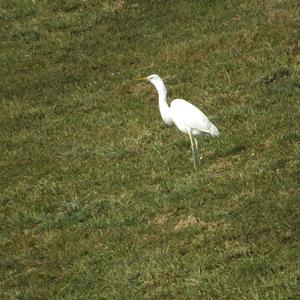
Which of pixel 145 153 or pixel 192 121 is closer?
pixel 192 121

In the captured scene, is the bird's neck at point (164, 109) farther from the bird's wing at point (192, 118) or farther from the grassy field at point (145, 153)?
the grassy field at point (145, 153)

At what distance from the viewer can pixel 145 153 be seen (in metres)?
18.1

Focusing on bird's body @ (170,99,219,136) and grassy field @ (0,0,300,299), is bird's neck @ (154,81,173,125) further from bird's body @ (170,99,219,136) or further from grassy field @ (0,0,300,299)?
grassy field @ (0,0,300,299)

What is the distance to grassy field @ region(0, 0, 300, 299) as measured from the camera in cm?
1191

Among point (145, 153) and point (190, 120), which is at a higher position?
point (190, 120)

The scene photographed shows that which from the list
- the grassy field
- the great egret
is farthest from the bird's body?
the grassy field

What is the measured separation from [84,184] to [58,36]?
1362 centimetres

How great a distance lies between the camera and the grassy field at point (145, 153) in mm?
11906

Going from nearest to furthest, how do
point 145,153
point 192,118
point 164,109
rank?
point 192,118 → point 164,109 → point 145,153

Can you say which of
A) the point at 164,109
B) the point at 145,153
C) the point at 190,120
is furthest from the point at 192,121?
the point at 145,153

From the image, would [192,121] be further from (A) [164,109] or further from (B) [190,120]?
(A) [164,109]

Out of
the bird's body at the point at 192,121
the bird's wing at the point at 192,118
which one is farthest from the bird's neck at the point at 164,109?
the bird's wing at the point at 192,118

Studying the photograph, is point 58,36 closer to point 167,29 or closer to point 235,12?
point 167,29

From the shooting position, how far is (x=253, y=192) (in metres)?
13.6
